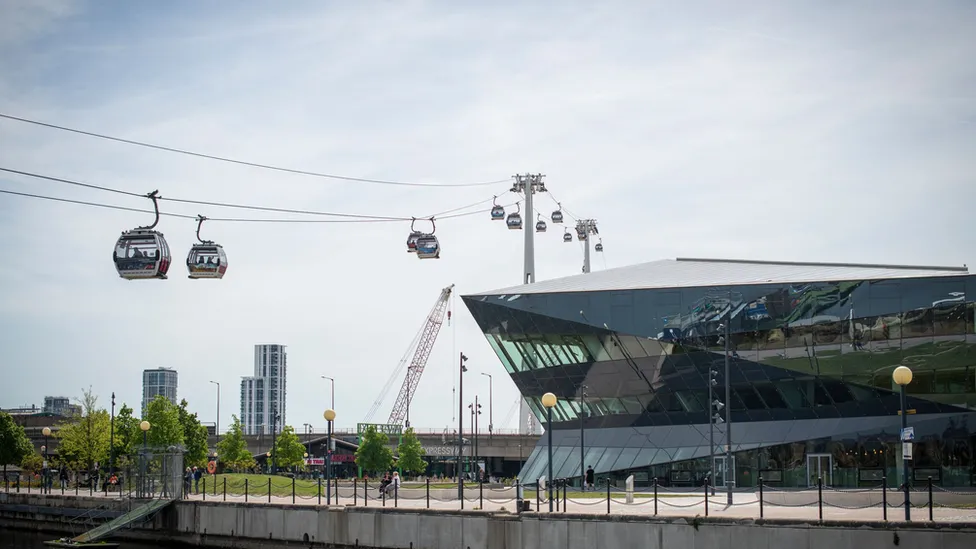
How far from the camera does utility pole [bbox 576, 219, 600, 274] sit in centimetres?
11231

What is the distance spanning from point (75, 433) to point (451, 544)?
65875 mm

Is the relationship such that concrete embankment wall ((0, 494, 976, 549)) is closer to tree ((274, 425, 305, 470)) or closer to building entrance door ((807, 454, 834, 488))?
building entrance door ((807, 454, 834, 488))

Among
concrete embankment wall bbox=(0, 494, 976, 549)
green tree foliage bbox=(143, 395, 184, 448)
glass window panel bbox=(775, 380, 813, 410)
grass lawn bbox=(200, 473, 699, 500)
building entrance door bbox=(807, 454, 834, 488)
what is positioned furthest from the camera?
green tree foliage bbox=(143, 395, 184, 448)

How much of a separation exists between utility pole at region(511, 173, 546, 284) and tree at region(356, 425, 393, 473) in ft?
94.7

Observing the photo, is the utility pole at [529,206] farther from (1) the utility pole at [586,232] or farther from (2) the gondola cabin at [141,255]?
(2) the gondola cabin at [141,255]

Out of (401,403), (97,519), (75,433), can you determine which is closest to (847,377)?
(97,519)

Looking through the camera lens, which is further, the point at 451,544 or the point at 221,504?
the point at 221,504

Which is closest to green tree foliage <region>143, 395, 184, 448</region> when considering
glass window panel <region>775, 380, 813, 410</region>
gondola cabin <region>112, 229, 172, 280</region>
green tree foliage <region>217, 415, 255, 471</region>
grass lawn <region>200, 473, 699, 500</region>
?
grass lawn <region>200, 473, 699, 500</region>

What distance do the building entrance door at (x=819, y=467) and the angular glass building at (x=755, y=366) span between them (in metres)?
0.05

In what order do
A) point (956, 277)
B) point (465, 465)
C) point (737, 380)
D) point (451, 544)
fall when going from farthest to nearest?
point (465, 465) → point (737, 380) → point (956, 277) → point (451, 544)

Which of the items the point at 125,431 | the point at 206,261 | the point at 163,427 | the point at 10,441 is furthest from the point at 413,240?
Answer: the point at 10,441

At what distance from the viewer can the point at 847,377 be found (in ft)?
189

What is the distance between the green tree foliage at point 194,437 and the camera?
314ft

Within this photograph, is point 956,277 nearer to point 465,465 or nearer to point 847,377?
point 847,377
